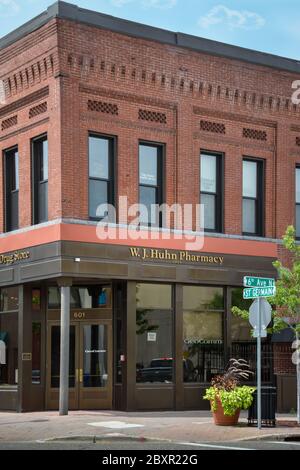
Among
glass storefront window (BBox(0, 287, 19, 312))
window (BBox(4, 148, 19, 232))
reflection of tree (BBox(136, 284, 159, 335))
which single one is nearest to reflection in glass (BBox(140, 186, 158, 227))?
reflection of tree (BBox(136, 284, 159, 335))

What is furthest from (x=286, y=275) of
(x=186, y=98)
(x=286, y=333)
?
(x=186, y=98)

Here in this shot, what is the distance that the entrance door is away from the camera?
2447 centimetres

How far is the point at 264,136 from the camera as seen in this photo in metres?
27.4

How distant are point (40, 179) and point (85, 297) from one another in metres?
3.55

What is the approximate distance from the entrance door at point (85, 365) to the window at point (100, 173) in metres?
3.29

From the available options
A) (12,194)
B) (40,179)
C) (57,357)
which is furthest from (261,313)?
(12,194)

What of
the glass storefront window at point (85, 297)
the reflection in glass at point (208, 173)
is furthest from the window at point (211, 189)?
the glass storefront window at point (85, 297)

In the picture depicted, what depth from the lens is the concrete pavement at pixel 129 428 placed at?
58.9 ft

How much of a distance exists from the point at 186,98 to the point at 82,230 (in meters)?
5.37

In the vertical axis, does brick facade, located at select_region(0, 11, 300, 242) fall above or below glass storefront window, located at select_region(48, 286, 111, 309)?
above

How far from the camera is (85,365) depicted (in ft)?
80.9

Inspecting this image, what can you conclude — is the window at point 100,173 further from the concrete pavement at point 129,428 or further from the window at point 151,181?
the concrete pavement at point 129,428

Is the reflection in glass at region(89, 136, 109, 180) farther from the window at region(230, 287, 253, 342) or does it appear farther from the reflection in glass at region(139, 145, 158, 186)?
the window at region(230, 287, 253, 342)

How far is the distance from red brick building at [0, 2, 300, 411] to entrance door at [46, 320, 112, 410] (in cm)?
4
